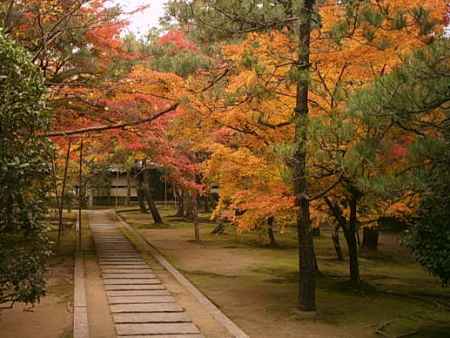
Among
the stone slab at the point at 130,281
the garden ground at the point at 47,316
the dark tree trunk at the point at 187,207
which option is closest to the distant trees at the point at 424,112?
the garden ground at the point at 47,316

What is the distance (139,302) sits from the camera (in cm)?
968

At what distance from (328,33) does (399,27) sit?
71.0 inches

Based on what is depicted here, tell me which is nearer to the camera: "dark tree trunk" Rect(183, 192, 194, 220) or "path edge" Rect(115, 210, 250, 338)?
"path edge" Rect(115, 210, 250, 338)

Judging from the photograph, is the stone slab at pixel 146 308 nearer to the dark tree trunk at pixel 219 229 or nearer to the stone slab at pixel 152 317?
the stone slab at pixel 152 317

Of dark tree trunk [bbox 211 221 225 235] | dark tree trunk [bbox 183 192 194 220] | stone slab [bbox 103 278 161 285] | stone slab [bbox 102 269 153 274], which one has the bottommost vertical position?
stone slab [bbox 103 278 161 285]

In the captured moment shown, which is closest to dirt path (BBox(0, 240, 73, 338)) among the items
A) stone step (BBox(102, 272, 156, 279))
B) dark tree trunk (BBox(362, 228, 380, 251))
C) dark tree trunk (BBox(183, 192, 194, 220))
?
stone step (BBox(102, 272, 156, 279))

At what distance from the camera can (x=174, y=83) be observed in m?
10.9

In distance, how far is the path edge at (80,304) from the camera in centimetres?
767

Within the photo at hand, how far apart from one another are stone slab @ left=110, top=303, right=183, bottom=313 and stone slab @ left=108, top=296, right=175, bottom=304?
0.26m

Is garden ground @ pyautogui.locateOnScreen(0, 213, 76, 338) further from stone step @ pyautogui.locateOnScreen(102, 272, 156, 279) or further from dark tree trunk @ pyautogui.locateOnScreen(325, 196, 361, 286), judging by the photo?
dark tree trunk @ pyautogui.locateOnScreen(325, 196, 361, 286)

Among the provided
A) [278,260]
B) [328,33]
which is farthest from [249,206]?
[278,260]

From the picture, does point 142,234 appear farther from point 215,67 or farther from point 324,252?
point 215,67

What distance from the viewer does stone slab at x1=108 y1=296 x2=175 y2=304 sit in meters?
9.68

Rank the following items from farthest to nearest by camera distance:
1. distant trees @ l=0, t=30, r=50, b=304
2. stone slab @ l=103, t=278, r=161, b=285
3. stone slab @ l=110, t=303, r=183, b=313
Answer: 1. stone slab @ l=103, t=278, r=161, b=285
2. stone slab @ l=110, t=303, r=183, b=313
3. distant trees @ l=0, t=30, r=50, b=304
